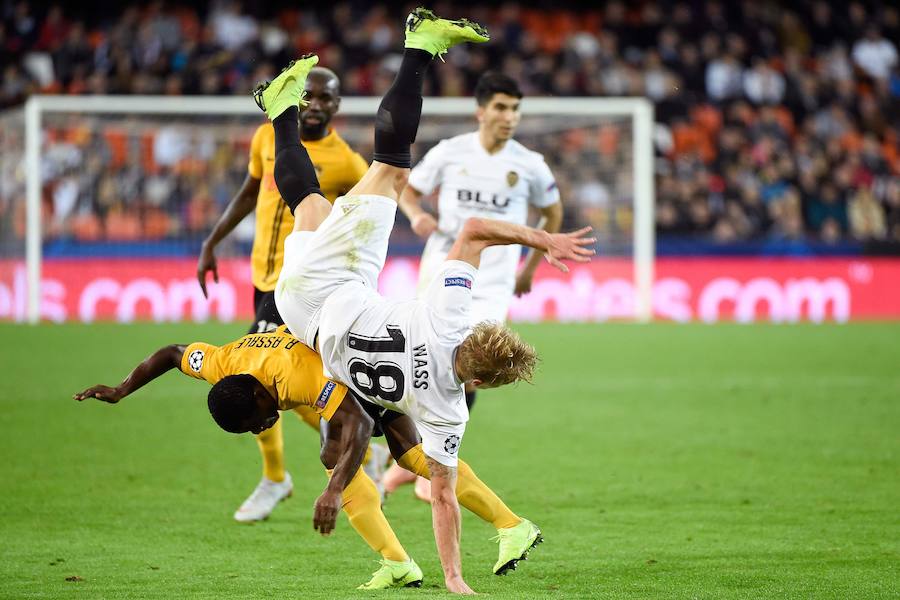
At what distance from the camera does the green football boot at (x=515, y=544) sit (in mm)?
5426

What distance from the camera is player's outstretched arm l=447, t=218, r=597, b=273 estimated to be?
17.5ft

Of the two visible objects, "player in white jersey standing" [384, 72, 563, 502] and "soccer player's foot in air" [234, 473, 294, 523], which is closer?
"soccer player's foot in air" [234, 473, 294, 523]

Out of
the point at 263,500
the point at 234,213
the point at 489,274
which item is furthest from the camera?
the point at 489,274

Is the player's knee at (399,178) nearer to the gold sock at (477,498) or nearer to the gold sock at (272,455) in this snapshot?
the gold sock at (477,498)

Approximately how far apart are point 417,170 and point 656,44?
1832 centimetres

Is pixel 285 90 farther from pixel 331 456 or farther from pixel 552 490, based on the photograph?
pixel 552 490

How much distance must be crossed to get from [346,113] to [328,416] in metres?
13.7

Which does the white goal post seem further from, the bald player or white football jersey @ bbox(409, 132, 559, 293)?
the bald player

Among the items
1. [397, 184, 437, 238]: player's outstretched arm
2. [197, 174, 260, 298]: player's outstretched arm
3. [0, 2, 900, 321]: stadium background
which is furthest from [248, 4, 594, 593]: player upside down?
[0, 2, 900, 321]: stadium background

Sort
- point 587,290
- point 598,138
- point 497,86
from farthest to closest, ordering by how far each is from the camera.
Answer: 1. point 598,138
2. point 587,290
3. point 497,86

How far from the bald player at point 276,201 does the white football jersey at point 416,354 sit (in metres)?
1.76

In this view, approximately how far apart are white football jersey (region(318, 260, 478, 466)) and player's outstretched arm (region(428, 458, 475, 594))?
2.3 inches

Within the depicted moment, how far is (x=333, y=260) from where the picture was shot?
578 centimetres

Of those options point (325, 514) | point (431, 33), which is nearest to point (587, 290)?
point (431, 33)
